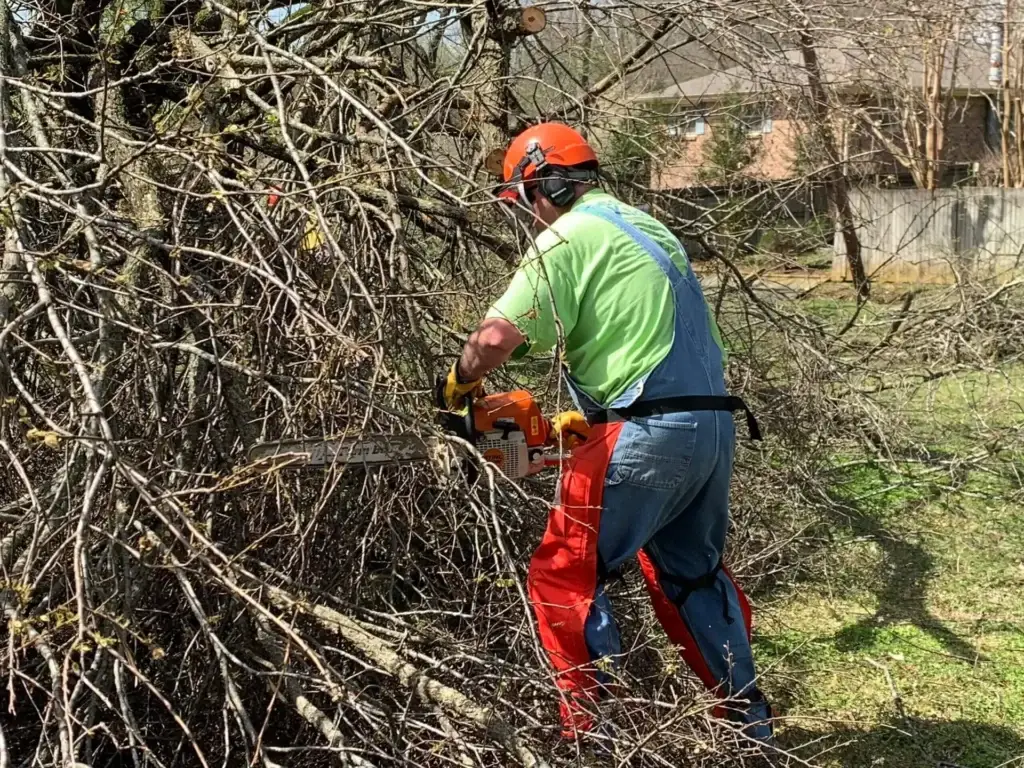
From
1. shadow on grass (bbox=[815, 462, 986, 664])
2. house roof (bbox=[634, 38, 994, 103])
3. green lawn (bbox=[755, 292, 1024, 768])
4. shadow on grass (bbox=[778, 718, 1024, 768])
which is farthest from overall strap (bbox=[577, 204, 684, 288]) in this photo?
shadow on grass (bbox=[815, 462, 986, 664])

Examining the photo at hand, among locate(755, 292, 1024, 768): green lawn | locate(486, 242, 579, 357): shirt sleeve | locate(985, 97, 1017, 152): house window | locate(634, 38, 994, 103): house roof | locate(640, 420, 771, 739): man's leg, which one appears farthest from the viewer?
locate(985, 97, 1017, 152): house window

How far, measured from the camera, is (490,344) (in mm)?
2859

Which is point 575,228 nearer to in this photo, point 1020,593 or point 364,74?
point 364,74

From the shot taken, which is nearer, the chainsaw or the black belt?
the chainsaw

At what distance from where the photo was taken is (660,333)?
9.81 feet

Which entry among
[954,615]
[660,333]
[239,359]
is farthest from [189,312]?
[954,615]

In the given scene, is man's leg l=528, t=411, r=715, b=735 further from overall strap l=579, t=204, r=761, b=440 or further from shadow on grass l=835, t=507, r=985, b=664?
shadow on grass l=835, t=507, r=985, b=664

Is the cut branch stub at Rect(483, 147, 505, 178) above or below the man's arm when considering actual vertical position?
above

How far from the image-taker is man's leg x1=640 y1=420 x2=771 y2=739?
327 centimetres

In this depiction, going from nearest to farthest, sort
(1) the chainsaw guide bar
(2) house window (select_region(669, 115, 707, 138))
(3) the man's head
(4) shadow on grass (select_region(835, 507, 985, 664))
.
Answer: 1. (1) the chainsaw guide bar
2. (3) the man's head
3. (4) shadow on grass (select_region(835, 507, 985, 664))
4. (2) house window (select_region(669, 115, 707, 138))

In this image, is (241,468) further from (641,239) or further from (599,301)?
(641,239)

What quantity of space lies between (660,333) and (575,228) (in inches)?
15.1

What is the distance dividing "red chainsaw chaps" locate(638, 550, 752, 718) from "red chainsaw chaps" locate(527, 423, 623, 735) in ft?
1.45

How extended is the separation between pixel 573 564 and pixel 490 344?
0.67 m
